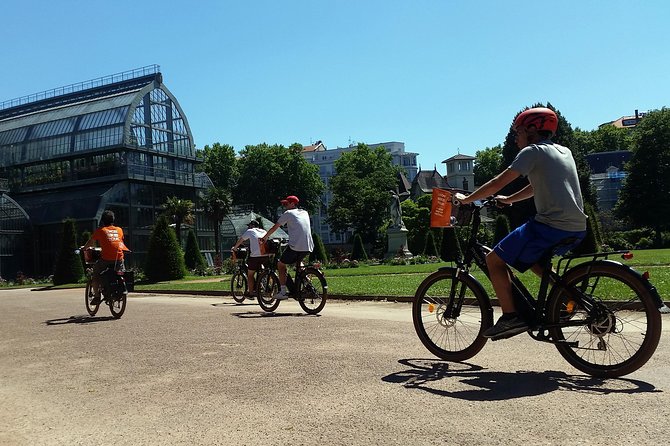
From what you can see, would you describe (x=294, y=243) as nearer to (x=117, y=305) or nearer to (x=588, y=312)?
(x=117, y=305)

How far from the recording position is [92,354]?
6.35 meters

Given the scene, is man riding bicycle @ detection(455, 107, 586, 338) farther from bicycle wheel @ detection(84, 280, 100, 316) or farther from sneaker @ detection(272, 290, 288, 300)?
bicycle wheel @ detection(84, 280, 100, 316)

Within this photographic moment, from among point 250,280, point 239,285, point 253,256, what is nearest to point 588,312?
point 253,256

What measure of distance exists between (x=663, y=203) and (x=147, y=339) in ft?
191

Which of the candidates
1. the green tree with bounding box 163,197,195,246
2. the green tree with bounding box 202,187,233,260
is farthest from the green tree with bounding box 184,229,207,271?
the green tree with bounding box 202,187,233,260

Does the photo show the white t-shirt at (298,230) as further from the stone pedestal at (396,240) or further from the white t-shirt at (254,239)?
the stone pedestal at (396,240)

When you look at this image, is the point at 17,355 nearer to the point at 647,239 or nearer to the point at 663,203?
the point at 647,239

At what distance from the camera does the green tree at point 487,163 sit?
104 meters

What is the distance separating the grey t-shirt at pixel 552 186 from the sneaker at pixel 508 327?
0.73 meters

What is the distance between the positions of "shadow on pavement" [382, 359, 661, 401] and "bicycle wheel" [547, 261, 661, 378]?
5.9 inches

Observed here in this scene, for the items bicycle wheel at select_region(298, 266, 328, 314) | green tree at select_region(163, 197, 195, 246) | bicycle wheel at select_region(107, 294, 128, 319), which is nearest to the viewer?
bicycle wheel at select_region(298, 266, 328, 314)

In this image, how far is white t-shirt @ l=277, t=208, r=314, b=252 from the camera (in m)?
9.79

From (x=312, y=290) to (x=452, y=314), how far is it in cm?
476

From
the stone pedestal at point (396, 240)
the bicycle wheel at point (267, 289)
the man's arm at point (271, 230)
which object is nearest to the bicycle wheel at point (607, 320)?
the man's arm at point (271, 230)
